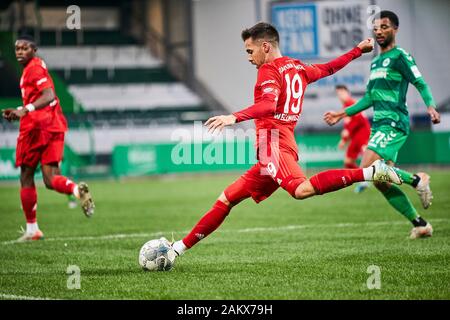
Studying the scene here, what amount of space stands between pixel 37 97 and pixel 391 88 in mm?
4184

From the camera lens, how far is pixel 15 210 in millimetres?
15453

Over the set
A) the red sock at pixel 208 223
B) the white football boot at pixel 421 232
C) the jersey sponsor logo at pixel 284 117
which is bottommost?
the white football boot at pixel 421 232

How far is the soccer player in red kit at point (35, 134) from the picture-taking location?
1045 cm

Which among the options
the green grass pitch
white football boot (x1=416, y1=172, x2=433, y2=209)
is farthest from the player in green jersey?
white football boot (x1=416, y1=172, x2=433, y2=209)

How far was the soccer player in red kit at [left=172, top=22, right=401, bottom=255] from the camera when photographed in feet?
23.3

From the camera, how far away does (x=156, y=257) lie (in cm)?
752

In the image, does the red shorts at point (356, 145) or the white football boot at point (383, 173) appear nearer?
the white football boot at point (383, 173)

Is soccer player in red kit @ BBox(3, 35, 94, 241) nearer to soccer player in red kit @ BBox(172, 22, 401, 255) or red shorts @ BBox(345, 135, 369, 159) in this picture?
soccer player in red kit @ BBox(172, 22, 401, 255)

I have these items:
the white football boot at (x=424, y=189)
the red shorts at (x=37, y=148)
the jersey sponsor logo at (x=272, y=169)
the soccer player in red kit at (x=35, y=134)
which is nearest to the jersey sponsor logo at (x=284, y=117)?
the jersey sponsor logo at (x=272, y=169)

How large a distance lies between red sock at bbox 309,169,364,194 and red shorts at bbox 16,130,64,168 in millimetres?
4578

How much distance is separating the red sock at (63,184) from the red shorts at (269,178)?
3422 millimetres

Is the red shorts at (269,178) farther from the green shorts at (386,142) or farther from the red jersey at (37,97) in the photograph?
the red jersey at (37,97)

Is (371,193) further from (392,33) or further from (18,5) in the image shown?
(18,5)
